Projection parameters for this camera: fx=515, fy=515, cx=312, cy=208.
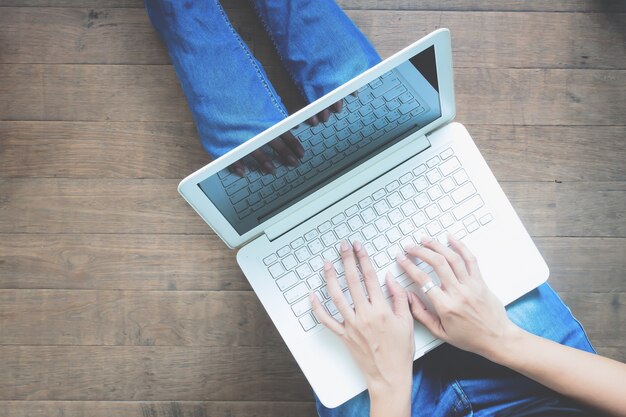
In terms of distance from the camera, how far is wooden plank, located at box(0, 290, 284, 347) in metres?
1.09

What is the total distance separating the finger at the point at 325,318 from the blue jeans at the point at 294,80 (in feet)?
0.51

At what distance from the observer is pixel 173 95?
43.5 inches

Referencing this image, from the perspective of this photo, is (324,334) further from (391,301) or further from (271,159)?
(271,159)

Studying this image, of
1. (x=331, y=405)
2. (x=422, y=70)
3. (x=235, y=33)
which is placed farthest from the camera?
(x=235, y=33)

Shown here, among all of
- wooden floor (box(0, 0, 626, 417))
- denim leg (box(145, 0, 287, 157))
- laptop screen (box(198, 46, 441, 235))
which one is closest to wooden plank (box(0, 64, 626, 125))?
wooden floor (box(0, 0, 626, 417))

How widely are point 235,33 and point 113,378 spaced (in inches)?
30.2

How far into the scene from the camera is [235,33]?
40.7 inches

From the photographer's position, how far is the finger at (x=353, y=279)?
2.59 feet

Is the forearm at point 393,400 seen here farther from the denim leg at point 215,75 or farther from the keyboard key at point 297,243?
the denim leg at point 215,75

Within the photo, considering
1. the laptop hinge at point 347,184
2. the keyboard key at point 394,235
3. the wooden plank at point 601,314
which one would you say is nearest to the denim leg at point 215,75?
the laptop hinge at point 347,184

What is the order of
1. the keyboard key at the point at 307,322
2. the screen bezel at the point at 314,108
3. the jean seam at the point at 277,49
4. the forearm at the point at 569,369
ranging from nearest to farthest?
1. the screen bezel at the point at 314,108
2. the forearm at the point at 569,369
3. the keyboard key at the point at 307,322
4. the jean seam at the point at 277,49

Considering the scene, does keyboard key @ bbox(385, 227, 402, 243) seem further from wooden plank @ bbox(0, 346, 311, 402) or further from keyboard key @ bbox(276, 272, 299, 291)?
wooden plank @ bbox(0, 346, 311, 402)

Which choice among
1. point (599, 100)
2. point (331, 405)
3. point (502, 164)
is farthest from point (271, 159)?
point (599, 100)

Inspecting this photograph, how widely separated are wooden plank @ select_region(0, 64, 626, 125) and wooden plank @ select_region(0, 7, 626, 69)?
0.02m
